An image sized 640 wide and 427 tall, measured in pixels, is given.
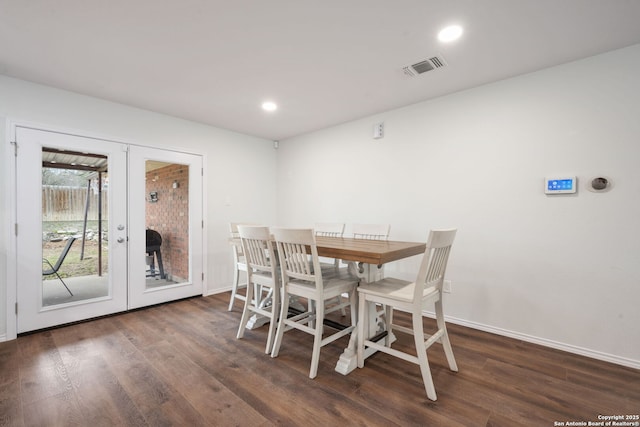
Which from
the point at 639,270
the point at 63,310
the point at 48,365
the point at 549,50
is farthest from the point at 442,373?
the point at 63,310

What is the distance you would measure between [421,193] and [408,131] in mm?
765

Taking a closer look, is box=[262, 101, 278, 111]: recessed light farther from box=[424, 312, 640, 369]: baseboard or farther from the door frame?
box=[424, 312, 640, 369]: baseboard

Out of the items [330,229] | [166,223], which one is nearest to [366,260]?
[330,229]

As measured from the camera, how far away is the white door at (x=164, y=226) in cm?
341

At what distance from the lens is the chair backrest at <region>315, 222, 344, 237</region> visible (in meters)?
3.51

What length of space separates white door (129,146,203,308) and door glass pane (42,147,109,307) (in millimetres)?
283

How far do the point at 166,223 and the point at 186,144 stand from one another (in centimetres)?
110

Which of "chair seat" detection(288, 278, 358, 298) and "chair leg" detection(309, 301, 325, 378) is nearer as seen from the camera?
"chair leg" detection(309, 301, 325, 378)

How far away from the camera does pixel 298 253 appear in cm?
213

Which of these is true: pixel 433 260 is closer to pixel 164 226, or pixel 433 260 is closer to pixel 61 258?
pixel 164 226

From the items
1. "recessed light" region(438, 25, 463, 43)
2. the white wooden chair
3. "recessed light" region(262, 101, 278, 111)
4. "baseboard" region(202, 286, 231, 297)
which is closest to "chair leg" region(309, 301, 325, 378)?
the white wooden chair

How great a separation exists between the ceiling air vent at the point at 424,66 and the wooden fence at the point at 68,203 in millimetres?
3473

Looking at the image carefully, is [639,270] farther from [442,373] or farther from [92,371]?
[92,371]

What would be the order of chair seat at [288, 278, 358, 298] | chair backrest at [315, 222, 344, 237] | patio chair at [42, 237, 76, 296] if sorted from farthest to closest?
chair backrest at [315, 222, 344, 237]
patio chair at [42, 237, 76, 296]
chair seat at [288, 278, 358, 298]
